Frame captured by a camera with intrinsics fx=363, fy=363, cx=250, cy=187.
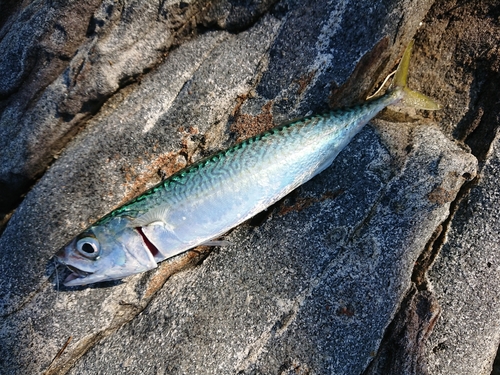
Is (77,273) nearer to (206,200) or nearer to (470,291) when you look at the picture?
(206,200)

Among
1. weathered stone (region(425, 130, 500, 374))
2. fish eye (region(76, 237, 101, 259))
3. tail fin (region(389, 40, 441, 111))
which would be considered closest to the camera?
fish eye (region(76, 237, 101, 259))

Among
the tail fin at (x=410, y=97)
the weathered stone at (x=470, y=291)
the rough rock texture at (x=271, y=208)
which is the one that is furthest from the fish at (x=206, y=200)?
the weathered stone at (x=470, y=291)

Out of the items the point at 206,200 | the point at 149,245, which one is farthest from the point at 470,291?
the point at 149,245

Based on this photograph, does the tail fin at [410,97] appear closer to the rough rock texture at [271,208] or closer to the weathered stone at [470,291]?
the rough rock texture at [271,208]

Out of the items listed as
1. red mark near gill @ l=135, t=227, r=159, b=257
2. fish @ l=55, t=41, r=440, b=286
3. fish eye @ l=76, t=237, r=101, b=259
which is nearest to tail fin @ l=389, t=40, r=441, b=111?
fish @ l=55, t=41, r=440, b=286

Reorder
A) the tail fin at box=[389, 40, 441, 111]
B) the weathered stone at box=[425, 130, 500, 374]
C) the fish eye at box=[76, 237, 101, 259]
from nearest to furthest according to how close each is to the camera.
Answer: the fish eye at box=[76, 237, 101, 259] → the weathered stone at box=[425, 130, 500, 374] → the tail fin at box=[389, 40, 441, 111]

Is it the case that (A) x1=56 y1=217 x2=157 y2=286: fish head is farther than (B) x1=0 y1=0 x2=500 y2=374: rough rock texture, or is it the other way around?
(B) x1=0 y1=0 x2=500 y2=374: rough rock texture

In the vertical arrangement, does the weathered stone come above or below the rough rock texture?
below

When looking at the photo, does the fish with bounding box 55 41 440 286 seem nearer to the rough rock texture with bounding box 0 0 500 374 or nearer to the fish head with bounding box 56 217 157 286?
the fish head with bounding box 56 217 157 286
